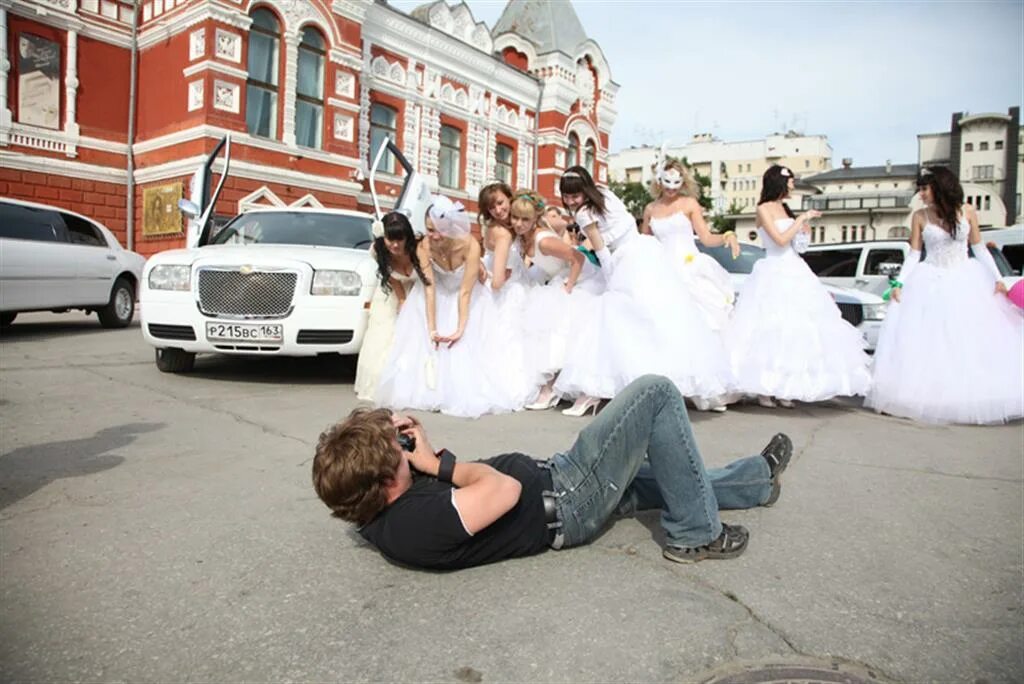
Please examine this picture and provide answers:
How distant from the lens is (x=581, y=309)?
19.2 ft

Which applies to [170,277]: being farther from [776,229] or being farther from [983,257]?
[983,257]

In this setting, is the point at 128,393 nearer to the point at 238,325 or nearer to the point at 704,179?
the point at 238,325

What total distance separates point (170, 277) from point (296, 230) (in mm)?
1477

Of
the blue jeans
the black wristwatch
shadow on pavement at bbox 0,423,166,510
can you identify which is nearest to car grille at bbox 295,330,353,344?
shadow on pavement at bbox 0,423,166,510

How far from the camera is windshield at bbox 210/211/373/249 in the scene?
23.6 feet

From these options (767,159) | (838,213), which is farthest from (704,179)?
(767,159)

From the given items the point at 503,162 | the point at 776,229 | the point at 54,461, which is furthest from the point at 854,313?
the point at 503,162

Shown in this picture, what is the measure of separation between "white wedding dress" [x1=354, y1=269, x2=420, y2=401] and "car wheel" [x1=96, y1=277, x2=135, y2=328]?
7.43 metres

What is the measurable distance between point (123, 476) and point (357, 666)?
2189 mm

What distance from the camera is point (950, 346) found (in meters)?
5.66

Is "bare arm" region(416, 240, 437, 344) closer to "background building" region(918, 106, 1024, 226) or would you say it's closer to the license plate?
the license plate

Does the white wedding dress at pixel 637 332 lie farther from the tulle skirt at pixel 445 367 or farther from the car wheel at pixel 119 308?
the car wheel at pixel 119 308

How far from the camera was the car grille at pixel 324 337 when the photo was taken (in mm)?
5973

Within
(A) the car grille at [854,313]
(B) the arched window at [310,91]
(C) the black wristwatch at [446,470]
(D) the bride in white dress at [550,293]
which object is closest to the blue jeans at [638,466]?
(C) the black wristwatch at [446,470]
